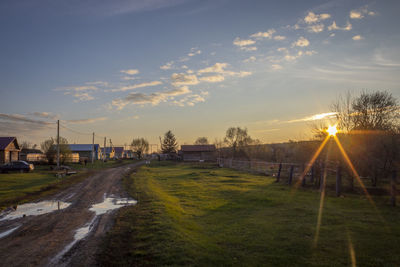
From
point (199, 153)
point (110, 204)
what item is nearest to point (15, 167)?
point (110, 204)

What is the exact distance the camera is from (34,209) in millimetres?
11812

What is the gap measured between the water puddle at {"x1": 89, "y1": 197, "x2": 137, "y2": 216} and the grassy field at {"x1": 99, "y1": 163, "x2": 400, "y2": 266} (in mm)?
969

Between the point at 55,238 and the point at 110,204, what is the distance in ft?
18.1

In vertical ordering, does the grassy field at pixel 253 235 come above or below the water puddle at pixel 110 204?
above

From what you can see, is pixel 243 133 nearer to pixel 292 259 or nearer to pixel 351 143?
pixel 351 143

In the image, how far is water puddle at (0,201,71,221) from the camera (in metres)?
10.6

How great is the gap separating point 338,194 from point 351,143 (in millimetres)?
5863

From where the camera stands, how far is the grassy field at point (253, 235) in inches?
236

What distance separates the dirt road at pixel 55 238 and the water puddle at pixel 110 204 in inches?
11.5

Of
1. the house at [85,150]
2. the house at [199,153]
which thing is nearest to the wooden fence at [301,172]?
the house at [199,153]

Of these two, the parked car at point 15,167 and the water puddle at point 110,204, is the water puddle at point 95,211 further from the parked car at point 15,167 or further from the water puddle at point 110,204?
the parked car at point 15,167

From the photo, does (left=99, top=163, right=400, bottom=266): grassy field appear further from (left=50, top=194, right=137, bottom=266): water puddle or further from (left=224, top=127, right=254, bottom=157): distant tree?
(left=224, top=127, right=254, bottom=157): distant tree

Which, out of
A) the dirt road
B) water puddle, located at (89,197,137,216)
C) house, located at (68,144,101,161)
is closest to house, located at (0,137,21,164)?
house, located at (68,144,101,161)

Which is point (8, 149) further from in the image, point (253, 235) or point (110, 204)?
point (253, 235)
